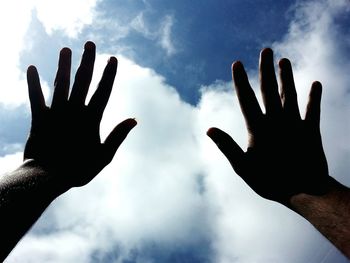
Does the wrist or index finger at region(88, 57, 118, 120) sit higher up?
index finger at region(88, 57, 118, 120)

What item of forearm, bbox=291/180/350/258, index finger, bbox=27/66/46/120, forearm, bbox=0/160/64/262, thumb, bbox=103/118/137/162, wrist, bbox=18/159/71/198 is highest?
index finger, bbox=27/66/46/120

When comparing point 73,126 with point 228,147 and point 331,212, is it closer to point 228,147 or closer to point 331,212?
point 228,147

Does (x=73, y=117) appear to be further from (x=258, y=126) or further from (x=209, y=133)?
(x=258, y=126)

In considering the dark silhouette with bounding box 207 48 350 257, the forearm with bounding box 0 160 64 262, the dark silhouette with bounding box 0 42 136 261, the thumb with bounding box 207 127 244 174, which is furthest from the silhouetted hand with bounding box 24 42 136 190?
the dark silhouette with bounding box 207 48 350 257

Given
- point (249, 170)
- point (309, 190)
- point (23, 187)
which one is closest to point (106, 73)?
point (23, 187)

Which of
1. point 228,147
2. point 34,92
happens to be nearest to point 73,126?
point 34,92

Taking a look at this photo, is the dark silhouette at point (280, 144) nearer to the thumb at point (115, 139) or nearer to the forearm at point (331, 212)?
the forearm at point (331, 212)

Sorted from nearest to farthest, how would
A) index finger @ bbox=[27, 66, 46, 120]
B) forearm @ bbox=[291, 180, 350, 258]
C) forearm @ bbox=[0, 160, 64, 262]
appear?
forearm @ bbox=[0, 160, 64, 262]
forearm @ bbox=[291, 180, 350, 258]
index finger @ bbox=[27, 66, 46, 120]

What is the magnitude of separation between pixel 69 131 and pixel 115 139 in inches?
23.4

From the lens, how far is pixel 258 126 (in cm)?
402

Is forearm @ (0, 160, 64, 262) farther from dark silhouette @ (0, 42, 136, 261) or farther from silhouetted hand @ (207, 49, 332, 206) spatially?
silhouetted hand @ (207, 49, 332, 206)

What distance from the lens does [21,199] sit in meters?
2.93

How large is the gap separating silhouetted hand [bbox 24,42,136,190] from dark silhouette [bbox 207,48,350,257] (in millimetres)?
1492

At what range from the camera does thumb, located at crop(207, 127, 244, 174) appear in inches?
157
